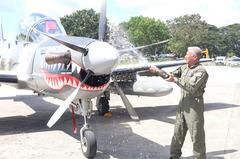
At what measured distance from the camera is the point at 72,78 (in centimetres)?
760

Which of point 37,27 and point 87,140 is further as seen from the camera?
point 37,27

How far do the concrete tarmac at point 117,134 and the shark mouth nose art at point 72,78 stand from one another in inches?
51.1

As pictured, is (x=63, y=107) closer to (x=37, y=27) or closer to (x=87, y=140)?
(x=87, y=140)

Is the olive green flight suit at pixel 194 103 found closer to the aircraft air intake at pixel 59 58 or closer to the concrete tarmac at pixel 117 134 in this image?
the concrete tarmac at pixel 117 134

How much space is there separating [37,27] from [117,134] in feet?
11.4

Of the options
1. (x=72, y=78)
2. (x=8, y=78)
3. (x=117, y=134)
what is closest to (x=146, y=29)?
(x=8, y=78)

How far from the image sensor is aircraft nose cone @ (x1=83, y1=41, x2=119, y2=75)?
21.8ft

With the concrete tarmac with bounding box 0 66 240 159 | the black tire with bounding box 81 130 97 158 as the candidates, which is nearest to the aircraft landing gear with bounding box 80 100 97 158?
the black tire with bounding box 81 130 97 158

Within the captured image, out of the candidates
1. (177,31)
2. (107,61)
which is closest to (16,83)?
(107,61)

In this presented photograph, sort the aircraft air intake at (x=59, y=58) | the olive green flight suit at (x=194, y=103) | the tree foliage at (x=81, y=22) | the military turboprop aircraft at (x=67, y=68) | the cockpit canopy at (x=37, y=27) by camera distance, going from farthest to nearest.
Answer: the tree foliage at (x=81, y=22) → the cockpit canopy at (x=37, y=27) → the aircraft air intake at (x=59, y=58) → the military turboprop aircraft at (x=67, y=68) → the olive green flight suit at (x=194, y=103)

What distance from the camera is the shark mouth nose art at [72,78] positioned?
734 centimetres

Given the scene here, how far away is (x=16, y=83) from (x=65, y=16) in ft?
267

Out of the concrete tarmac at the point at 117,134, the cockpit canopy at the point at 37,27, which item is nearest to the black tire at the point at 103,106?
the concrete tarmac at the point at 117,134

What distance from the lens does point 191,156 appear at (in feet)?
24.2
